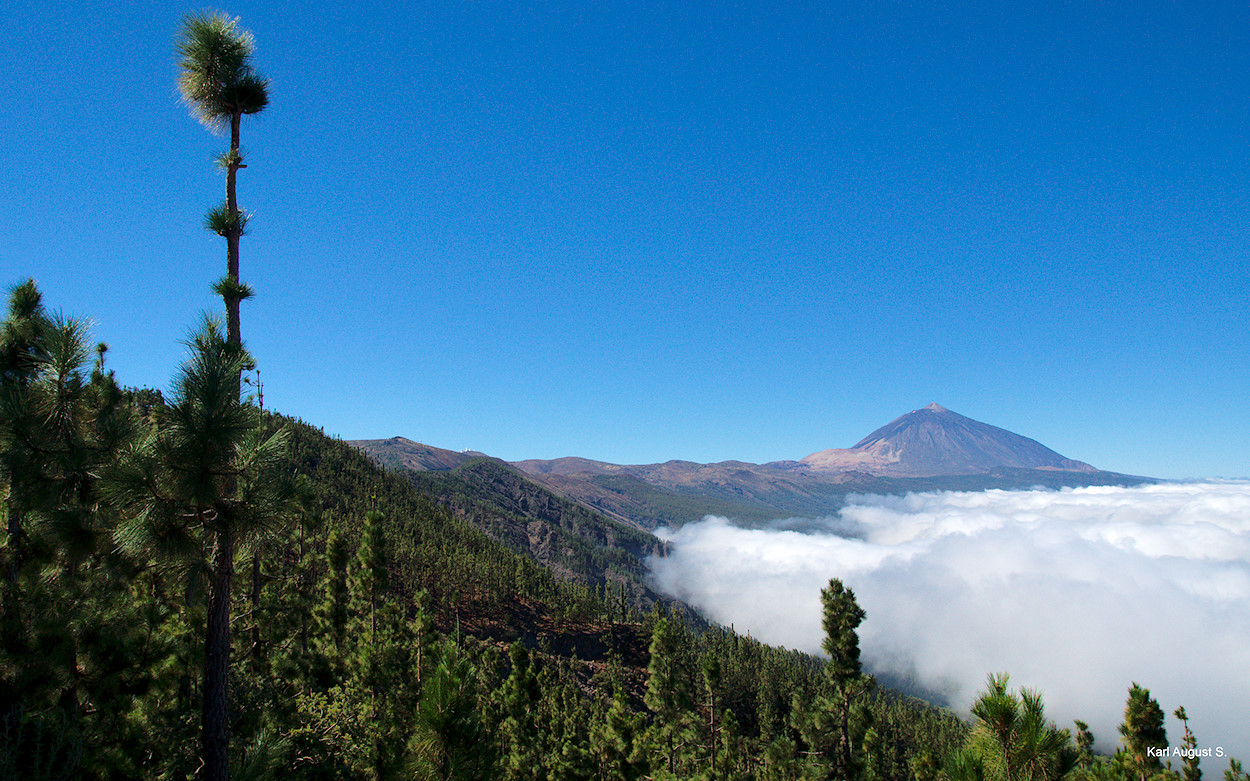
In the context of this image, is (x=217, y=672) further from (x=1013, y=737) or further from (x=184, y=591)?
(x=1013, y=737)

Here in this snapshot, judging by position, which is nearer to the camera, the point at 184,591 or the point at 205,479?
the point at 205,479

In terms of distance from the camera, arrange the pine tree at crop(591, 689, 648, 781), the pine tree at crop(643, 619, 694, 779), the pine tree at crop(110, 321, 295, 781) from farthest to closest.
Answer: the pine tree at crop(643, 619, 694, 779) → the pine tree at crop(591, 689, 648, 781) → the pine tree at crop(110, 321, 295, 781)

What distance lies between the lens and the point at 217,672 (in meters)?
7.41

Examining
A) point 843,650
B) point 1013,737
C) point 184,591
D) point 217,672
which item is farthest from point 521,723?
point 1013,737

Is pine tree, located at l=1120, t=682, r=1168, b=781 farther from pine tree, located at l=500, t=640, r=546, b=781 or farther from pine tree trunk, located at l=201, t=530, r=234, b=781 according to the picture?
pine tree trunk, located at l=201, t=530, r=234, b=781

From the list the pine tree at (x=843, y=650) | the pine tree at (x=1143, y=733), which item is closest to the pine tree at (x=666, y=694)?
the pine tree at (x=843, y=650)

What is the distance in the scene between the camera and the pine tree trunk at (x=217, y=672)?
715cm

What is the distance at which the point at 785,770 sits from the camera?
30.3 meters

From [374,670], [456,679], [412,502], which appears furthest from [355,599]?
[412,502]

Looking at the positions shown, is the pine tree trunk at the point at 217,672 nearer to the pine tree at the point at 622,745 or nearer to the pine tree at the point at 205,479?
the pine tree at the point at 205,479

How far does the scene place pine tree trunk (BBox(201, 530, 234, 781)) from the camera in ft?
23.5

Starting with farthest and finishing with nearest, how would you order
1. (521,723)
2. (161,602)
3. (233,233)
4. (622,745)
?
(521,723)
(622,745)
(161,602)
(233,233)

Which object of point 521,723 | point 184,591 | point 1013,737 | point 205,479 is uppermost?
point 205,479

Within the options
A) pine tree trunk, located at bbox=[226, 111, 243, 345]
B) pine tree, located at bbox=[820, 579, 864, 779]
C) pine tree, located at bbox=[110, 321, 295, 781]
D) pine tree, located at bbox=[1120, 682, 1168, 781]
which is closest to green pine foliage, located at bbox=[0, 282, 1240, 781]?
pine tree, located at bbox=[110, 321, 295, 781]
